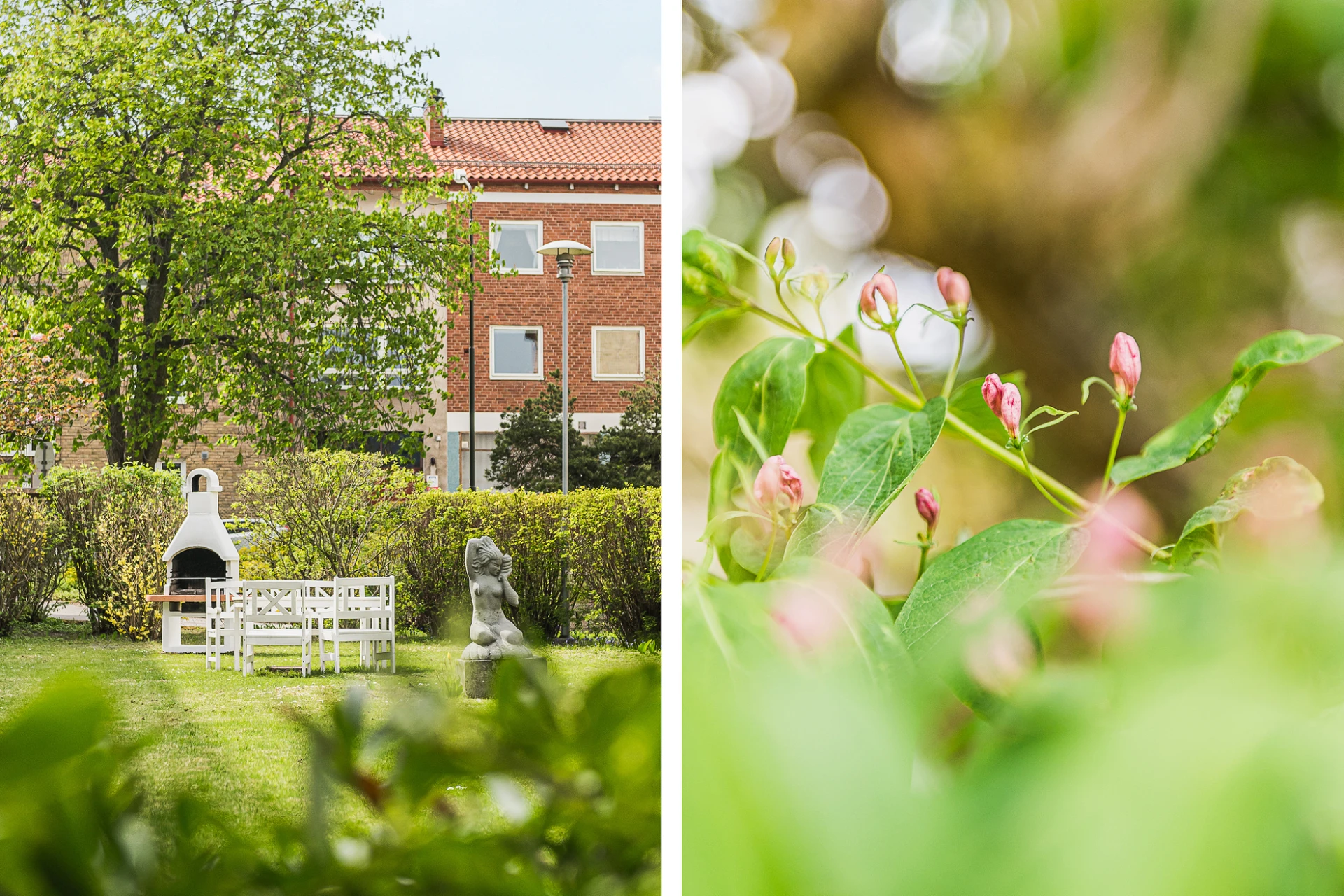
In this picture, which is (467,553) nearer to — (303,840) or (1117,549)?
(303,840)

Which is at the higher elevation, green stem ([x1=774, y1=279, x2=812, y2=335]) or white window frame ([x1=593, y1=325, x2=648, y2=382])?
white window frame ([x1=593, y1=325, x2=648, y2=382])

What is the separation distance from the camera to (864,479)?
726 millimetres

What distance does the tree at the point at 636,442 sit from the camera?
3.24 m

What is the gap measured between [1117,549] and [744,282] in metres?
0.34

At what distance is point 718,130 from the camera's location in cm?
77

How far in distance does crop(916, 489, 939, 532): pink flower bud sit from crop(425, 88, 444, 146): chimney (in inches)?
101

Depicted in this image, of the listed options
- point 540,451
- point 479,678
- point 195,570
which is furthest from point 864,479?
point 540,451

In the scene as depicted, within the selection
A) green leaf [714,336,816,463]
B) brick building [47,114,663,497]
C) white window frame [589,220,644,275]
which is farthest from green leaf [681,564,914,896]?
white window frame [589,220,644,275]

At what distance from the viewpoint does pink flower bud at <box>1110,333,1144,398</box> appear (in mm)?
704

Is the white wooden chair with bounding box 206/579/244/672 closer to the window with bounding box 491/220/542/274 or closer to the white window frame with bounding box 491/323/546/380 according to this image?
the white window frame with bounding box 491/323/546/380

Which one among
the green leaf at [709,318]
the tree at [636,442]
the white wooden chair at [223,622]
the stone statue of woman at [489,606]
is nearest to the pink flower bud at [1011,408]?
the green leaf at [709,318]

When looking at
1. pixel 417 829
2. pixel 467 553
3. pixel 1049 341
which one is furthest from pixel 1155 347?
pixel 467 553

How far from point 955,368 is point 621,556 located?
2643mm

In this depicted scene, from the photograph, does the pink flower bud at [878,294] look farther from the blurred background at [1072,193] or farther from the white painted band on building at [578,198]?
the white painted band on building at [578,198]
